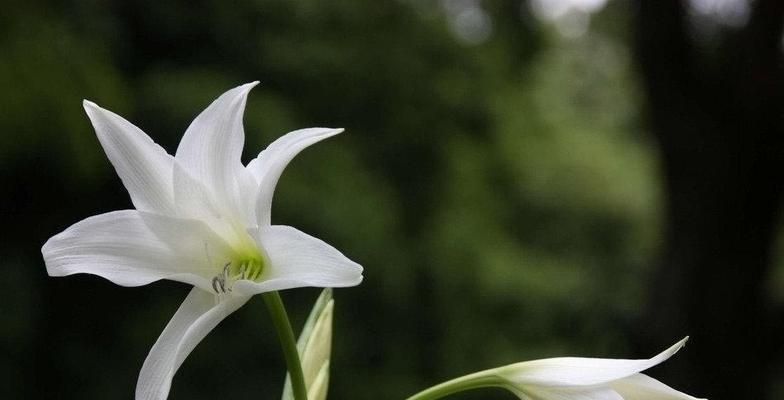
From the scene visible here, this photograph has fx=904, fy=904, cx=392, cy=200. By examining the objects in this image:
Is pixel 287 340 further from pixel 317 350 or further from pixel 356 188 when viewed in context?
pixel 356 188

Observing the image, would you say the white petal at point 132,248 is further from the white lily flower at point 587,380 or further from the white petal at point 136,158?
the white lily flower at point 587,380

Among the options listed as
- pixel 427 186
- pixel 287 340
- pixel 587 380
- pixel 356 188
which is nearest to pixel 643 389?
pixel 587 380

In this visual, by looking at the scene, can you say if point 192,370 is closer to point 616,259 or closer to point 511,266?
point 511,266

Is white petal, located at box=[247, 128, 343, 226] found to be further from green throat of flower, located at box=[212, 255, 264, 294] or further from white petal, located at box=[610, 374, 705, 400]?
white petal, located at box=[610, 374, 705, 400]

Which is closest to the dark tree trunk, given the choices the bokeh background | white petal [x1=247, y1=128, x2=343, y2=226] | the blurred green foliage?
the bokeh background

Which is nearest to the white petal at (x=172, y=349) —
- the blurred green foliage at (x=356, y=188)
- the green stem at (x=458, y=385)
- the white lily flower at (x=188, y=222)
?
the white lily flower at (x=188, y=222)

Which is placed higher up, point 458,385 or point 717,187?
point 717,187
